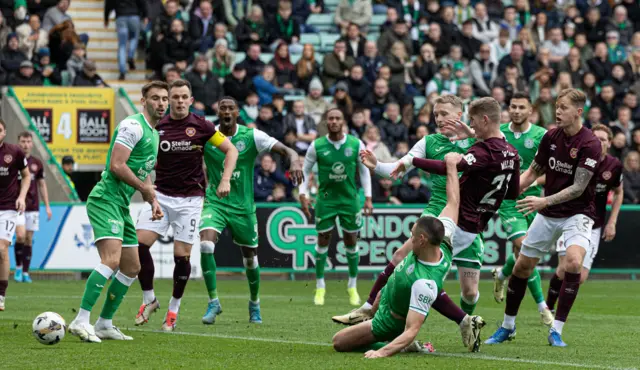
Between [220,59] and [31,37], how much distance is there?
412 centimetres

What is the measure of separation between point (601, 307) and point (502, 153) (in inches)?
285

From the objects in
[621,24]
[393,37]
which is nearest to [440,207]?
[393,37]

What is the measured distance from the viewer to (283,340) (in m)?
11.6

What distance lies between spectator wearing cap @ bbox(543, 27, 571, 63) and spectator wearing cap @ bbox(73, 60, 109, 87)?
36.3ft

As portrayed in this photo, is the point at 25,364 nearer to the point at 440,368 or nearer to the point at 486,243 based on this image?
the point at 440,368

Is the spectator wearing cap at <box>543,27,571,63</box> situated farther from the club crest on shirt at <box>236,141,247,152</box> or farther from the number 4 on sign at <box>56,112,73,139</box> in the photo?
the club crest on shirt at <box>236,141,247,152</box>

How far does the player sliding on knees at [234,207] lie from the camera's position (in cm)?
1388

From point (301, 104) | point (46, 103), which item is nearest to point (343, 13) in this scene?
point (301, 104)

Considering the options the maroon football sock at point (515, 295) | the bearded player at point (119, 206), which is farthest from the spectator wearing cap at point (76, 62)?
the maroon football sock at point (515, 295)

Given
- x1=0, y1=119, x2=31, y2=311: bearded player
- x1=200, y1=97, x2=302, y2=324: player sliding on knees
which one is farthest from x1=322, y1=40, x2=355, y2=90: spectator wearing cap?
x1=200, y1=97, x2=302, y2=324: player sliding on knees

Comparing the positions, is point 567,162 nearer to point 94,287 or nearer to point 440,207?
point 440,207

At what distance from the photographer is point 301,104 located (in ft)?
82.0

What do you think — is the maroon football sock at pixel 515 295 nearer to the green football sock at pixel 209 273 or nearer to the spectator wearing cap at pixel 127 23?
the green football sock at pixel 209 273

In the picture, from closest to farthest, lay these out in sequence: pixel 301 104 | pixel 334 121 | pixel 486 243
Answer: pixel 334 121 → pixel 486 243 → pixel 301 104
